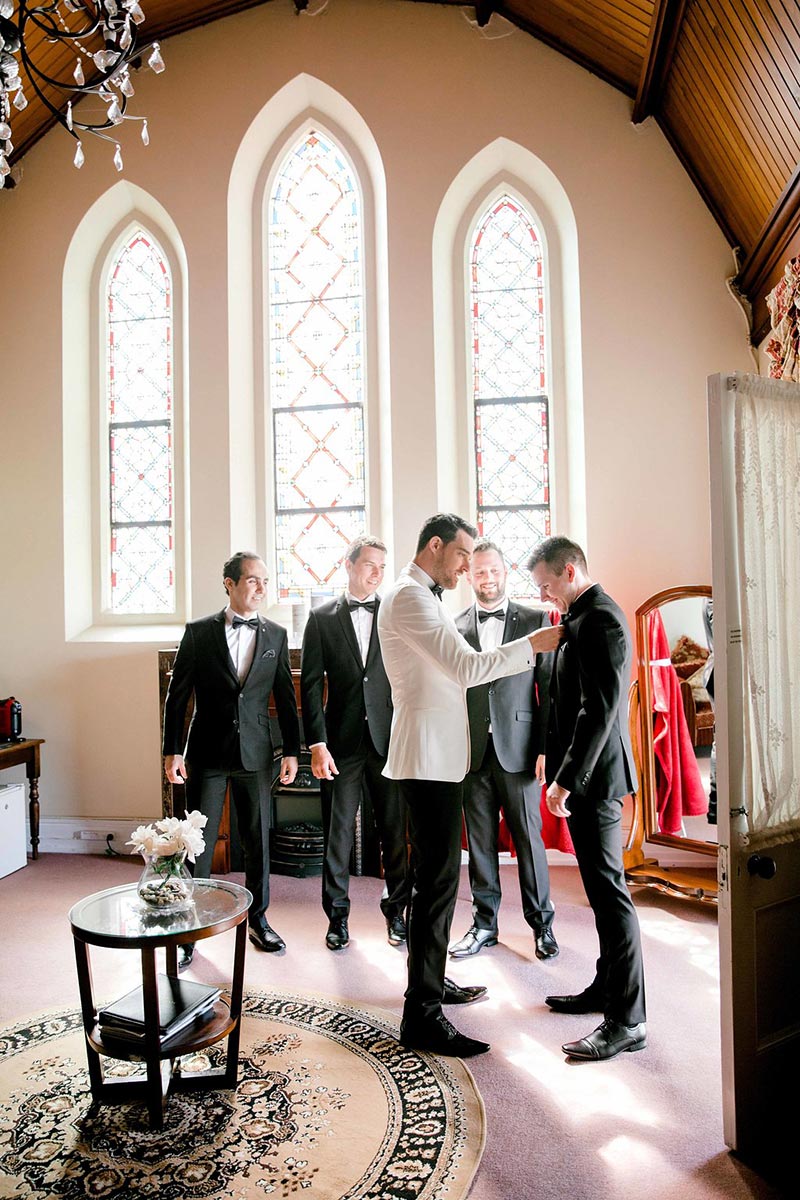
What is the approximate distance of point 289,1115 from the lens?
232 cm

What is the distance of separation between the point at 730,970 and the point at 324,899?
199 cm

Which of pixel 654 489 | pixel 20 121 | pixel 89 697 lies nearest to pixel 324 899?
pixel 89 697

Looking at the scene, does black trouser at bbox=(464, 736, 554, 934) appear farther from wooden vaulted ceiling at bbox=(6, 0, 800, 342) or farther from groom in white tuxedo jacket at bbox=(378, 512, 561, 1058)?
wooden vaulted ceiling at bbox=(6, 0, 800, 342)

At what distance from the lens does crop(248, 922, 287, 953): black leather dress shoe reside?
3.55m

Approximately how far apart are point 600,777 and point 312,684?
4.94 feet

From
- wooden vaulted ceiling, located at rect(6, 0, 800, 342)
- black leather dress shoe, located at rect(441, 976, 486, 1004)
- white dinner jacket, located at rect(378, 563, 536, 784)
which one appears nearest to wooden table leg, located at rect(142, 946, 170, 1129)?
white dinner jacket, located at rect(378, 563, 536, 784)

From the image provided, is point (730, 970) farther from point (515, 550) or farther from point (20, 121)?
point (20, 121)

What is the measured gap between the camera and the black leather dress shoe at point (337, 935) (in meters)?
3.59

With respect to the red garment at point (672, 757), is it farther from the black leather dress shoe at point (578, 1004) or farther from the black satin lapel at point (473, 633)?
the black leather dress shoe at point (578, 1004)

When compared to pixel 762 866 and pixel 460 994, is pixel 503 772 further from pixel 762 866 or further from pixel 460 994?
pixel 762 866

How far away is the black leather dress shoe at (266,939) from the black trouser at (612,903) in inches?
58.7

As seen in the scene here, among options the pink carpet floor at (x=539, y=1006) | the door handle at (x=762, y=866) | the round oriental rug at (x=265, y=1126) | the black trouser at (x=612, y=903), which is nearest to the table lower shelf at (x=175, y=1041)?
the round oriental rug at (x=265, y=1126)

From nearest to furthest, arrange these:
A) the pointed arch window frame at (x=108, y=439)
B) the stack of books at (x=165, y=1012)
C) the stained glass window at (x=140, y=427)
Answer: the stack of books at (x=165, y=1012), the pointed arch window frame at (x=108, y=439), the stained glass window at (x=140, y=427)

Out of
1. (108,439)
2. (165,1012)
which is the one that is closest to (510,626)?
(165,1012)
